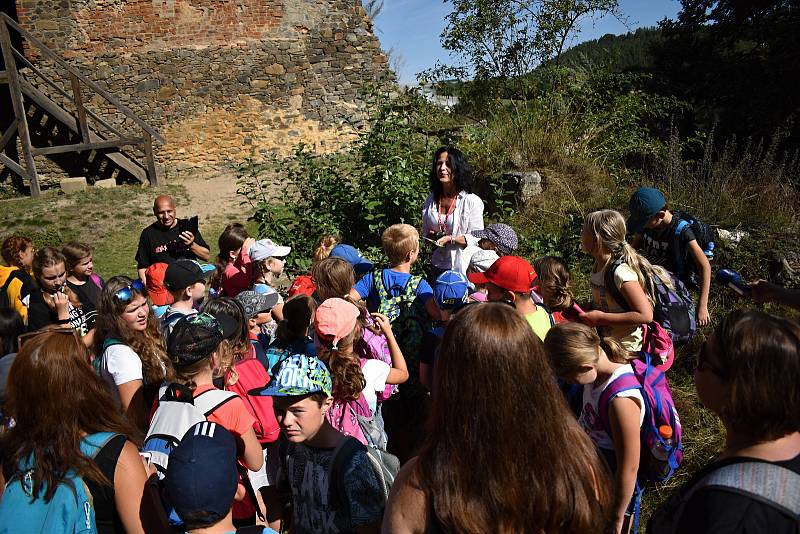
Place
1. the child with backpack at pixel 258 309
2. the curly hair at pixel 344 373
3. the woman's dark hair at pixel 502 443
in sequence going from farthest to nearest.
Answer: the child with backpack at pixel 258 309, the curly hair at pixel 344 373, the woman's dark hair at pixel 502 443

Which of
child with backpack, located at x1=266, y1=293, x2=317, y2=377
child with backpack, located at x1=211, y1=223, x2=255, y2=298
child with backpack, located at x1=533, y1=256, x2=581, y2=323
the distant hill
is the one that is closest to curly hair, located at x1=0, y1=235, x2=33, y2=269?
child with backpack, located at x1=211, y1=223, x2=255, y2=298

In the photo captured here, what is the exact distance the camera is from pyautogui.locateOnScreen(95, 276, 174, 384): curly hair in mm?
2729

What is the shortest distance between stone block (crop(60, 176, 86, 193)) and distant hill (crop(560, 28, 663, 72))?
420 inches

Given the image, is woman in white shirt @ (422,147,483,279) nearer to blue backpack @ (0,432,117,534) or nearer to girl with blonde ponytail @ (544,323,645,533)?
girl with blonde ponytail @ (544,323,645,533)

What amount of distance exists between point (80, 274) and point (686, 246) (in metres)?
4.16

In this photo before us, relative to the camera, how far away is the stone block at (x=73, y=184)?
12.4 metres

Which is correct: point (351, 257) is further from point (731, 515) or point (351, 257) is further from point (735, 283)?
point (731, 515)

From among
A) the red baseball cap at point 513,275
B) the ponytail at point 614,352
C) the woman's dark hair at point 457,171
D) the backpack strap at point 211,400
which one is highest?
the woman's dark hair at point 457,171

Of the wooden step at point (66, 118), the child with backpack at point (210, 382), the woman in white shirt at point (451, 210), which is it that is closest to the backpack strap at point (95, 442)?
the child with backpack at point (210, 382)

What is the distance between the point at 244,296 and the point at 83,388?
5.47 feet

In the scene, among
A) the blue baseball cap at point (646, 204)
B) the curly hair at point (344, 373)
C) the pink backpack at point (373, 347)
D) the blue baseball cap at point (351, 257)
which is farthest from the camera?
the blue baseball cap at point (351, 257)

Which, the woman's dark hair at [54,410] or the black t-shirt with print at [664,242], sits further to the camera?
the black t-shirt with print at [664,242]

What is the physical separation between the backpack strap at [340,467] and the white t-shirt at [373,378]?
0.63 metres

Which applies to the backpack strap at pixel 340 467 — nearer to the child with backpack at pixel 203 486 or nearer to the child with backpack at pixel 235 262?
the child with backpack at pixel 203 486
